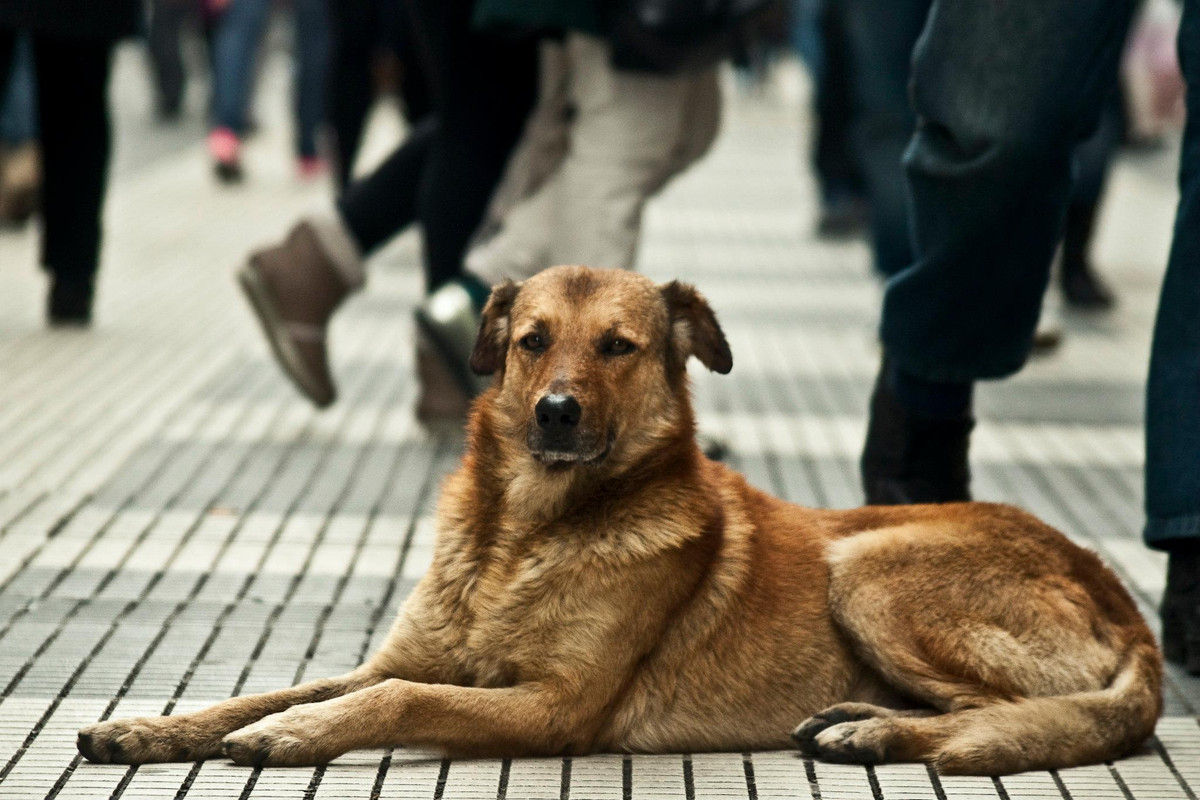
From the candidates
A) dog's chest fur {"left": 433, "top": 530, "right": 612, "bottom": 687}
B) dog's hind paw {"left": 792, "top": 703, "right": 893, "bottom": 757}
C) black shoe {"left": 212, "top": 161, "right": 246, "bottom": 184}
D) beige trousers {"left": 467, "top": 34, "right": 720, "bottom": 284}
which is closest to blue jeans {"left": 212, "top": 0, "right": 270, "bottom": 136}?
black shoe {"left": 212, "top": 161, "right": 246, "bottom": 184}

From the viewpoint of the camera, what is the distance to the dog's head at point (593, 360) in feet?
10.5

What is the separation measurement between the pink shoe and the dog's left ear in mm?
10341

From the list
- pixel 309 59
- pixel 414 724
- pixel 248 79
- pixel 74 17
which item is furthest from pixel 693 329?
pixel 248 79

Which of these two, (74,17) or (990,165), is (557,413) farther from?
(74,17)

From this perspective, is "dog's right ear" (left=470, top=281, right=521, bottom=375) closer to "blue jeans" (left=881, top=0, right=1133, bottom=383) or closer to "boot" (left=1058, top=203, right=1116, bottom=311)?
"blue jeans" (left=881, top=0, right=1133, bottom=383)

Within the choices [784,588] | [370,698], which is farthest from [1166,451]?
[370,698]

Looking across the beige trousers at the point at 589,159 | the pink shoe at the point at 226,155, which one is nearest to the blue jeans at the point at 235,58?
the pink shoe at the point at 226,155

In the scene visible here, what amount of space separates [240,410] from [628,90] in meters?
1.87

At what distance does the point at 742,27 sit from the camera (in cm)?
517

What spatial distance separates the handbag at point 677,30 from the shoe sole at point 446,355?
3.19 feet

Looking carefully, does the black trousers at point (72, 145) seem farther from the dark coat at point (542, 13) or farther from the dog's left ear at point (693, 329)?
the dog's left ear at point (693, 329)

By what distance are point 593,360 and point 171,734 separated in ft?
3.26

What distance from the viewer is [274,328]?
573 centimetres

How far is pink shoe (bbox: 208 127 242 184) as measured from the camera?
13328 millimetres
